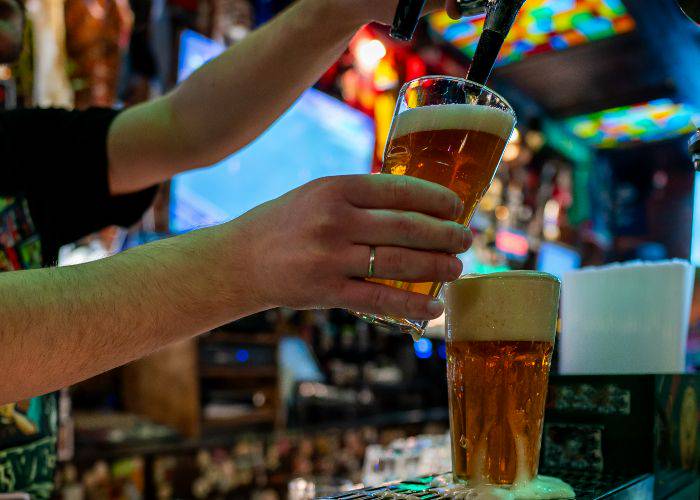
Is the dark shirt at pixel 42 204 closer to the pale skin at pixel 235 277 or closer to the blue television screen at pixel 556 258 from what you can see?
the pale skin at pixel 235 277

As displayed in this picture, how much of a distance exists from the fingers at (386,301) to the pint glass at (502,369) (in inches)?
8.2

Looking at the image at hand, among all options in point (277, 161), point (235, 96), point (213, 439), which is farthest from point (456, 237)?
point (277, 161)

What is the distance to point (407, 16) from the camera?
2.56ft

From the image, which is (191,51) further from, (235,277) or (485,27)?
(235,277)

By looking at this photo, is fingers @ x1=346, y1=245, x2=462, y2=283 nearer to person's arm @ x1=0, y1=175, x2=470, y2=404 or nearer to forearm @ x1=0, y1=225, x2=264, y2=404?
person's arm @ x1=0, y1=175, x2=470, y2=404

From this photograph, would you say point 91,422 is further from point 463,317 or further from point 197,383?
point 463,317

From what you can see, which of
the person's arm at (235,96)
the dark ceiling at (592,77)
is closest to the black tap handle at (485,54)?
the person's arm at (235,96)

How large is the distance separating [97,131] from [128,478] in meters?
1.80

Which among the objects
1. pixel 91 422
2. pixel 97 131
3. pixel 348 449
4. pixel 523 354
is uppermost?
pixel 97 131

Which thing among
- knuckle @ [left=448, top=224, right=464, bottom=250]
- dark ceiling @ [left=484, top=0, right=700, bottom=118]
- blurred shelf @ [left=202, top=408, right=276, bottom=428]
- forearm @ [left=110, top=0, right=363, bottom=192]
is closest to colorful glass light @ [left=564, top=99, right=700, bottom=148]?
dark ceiling @ [left=484, top=0, right=700, bottom=118]

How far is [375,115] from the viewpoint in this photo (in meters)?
4.70

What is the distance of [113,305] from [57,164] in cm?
99

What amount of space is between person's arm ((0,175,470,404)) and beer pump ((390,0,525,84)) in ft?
0.78

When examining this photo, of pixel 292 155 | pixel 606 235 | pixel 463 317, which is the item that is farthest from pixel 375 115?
pixel 606 235
